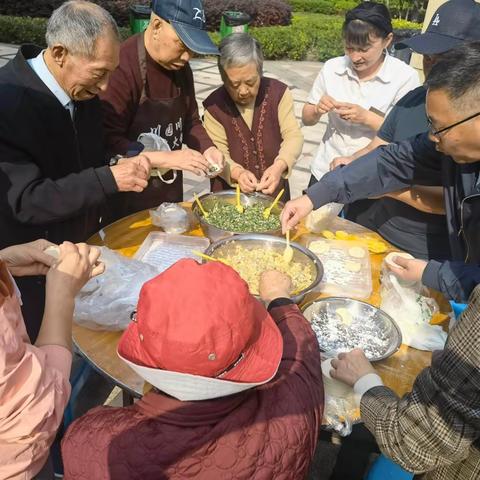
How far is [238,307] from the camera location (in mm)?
1060

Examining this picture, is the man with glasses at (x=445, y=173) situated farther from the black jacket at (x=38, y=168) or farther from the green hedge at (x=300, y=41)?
the green hedge at (x=300, y=41)

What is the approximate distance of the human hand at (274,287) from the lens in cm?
170

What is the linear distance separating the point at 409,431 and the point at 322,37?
1575 centimetres

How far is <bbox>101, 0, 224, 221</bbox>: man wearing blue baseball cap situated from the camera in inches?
100

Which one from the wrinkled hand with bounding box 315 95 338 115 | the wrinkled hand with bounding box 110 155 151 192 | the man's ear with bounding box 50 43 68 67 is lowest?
the wrinkled hand with bounding box 110 155 151 192

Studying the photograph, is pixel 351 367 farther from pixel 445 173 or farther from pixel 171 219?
pixel 171 219

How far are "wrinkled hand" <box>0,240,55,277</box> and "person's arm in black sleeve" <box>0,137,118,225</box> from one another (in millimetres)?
421

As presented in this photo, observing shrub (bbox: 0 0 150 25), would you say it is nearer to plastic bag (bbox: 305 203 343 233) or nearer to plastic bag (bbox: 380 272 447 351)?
plastic bag (bbox: 305 203 343 233)

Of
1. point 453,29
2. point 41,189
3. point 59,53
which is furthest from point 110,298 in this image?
point 453,29

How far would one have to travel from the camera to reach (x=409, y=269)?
82.0 inches

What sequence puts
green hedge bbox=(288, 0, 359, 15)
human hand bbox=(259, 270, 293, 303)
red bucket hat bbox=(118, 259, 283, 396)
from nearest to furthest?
red bucket hat bbox=(118, 259, 283, 396) → human hand bbox=(259, 270, 293, 303) → green hedge bbox=(288, 0, 359, 15)

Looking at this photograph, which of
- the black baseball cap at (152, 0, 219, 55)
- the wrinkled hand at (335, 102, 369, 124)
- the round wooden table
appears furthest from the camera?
the wrinkled hand at (335, 102, 369, 124)

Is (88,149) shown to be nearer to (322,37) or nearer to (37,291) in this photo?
(37,291)

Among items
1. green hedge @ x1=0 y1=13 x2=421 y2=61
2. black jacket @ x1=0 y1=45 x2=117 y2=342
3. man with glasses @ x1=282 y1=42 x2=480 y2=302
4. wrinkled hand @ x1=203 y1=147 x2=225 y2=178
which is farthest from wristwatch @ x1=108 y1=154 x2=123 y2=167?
green hedge @ x1=0 y1=13 x2=421 y2=61
